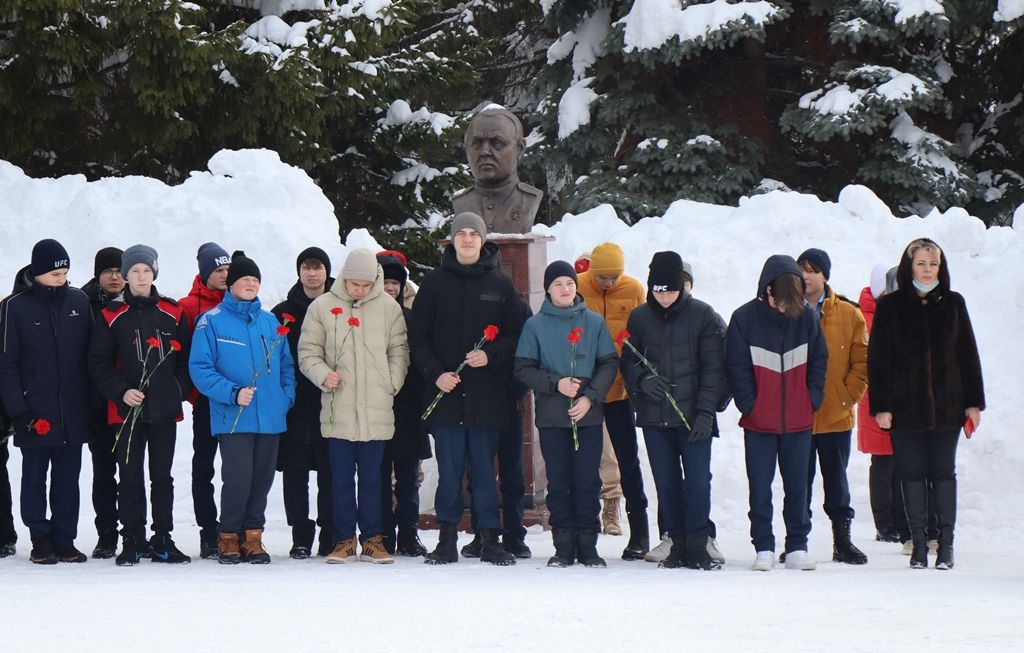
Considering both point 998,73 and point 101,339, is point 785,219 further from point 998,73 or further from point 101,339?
point 101,339

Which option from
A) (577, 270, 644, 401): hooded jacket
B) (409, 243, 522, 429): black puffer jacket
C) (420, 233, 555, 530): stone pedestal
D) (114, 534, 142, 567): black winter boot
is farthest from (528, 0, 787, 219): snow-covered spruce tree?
(114, 534, 142, 567): black winter boot

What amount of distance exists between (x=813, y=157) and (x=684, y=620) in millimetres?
12970

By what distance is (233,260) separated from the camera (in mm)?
7473

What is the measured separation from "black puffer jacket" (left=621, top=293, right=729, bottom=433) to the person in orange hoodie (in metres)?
0.31

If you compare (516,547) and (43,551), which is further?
(516,547)

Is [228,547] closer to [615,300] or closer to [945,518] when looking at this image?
[615,300]

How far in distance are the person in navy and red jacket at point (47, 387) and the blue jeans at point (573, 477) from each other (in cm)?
257

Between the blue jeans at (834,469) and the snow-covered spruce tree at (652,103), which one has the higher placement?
the snow-covered spruce tree at (652,103)

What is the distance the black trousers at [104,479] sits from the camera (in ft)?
25.0

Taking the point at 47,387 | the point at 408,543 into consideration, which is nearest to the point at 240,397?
the point at 47,387

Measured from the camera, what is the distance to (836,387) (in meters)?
7.59

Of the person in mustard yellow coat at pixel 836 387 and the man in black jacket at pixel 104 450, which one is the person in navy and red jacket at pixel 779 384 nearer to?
the person in mustard yellow coat at pixel 836 387

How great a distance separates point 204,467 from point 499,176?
285 cm

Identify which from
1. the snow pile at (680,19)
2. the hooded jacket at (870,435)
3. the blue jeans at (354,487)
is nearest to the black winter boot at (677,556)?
the blue jeans at (354,487)
